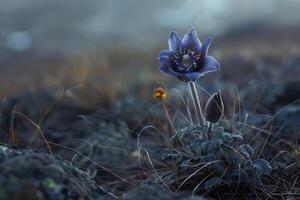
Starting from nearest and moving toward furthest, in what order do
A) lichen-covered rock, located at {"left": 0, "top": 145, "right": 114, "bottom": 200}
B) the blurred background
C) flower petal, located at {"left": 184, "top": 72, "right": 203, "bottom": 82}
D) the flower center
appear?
lichen-covered rock, located at {"left": 0, "top": 145, "right": 114, "bottom": 200}, flower petal, located at {"left": 184, "top": 72, "right": 203, "bottom": 82}, the flower center, the blurred background

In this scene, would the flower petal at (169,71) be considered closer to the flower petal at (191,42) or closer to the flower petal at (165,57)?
the flower petal at (165,57)

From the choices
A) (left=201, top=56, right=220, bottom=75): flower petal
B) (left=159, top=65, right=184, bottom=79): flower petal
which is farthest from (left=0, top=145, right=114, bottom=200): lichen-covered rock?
(left=201, top=56, right=220, bottom=75): flower petal

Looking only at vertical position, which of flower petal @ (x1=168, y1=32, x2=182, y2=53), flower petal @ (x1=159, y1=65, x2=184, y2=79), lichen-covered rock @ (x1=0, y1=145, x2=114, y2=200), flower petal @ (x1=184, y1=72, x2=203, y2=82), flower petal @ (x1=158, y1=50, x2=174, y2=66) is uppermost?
flower petal @ (x1=168, y1=32, x2=182, y2=53)

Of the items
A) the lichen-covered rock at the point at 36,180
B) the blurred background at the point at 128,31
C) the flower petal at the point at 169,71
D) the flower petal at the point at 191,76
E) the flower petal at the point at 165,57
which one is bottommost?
the blurred background at the point at 128,31

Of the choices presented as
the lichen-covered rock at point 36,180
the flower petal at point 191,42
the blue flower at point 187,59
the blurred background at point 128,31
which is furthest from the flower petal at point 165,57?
the blurred background at point 128,31

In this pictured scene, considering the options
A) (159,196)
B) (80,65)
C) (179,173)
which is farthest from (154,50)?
(159,196)

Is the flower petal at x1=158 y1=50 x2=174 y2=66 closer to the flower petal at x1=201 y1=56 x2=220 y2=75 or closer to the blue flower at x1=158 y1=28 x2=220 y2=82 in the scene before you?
the blue flower at x1=158 y1=28 x2=220 y2=82

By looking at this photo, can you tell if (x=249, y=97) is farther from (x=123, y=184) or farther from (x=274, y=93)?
(x=123, y=184)
